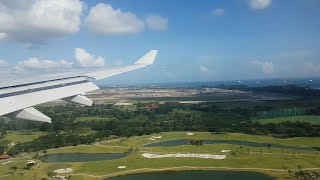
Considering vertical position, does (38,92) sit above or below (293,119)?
→ above

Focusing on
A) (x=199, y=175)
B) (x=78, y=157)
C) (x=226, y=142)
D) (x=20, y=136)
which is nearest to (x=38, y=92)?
→ (x=199, y=175)

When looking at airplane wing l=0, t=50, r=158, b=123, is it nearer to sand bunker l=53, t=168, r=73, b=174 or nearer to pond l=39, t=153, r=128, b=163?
sand bunker l=53, t=168, r=73, b=174

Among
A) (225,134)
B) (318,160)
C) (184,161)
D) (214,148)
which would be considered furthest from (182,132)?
(318,160)

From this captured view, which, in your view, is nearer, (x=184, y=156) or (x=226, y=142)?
(x=184, y=156)

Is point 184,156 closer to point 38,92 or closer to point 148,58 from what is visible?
point 148,58

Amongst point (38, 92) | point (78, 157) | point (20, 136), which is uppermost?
point (38, 92)

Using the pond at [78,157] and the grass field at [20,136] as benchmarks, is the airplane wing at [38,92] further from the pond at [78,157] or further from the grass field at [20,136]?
the grass field at [20,136]

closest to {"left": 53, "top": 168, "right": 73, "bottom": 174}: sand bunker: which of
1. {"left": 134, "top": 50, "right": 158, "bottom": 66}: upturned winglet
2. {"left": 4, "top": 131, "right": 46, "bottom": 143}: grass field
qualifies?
{"left": 4, "top": 131, "right": 46, "bottom": 143}: grass field

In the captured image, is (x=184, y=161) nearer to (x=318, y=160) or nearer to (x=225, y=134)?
(x=318, y=160)
